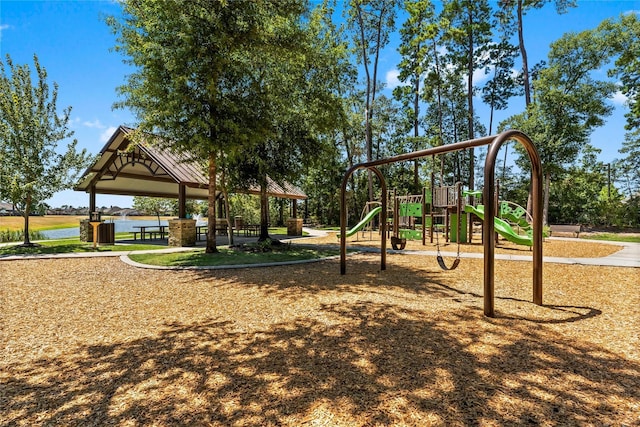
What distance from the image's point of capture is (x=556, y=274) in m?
7.95

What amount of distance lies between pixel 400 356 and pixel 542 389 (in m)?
1.24

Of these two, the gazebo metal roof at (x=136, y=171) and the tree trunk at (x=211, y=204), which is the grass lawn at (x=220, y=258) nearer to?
the tree trunk at (x=211, y=204)

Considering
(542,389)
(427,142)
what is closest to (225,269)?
(542,389)

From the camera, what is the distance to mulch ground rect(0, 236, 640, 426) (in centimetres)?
254

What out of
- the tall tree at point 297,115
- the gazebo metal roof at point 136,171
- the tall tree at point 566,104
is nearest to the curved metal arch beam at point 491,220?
the tall tree at point 297,115

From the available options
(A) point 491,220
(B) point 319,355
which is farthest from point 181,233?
(A) point 491,220

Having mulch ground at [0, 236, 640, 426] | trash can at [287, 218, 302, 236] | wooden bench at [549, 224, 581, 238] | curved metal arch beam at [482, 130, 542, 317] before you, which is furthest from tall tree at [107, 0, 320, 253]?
wooden bench at [549, 224, 581, 238]

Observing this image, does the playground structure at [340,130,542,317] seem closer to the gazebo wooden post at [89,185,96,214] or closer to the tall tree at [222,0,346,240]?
the tall tree at [222,0,346,240]

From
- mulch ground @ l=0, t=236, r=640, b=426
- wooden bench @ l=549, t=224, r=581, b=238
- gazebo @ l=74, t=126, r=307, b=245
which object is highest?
gazebo @ l=74, t=126, r=307, b=245

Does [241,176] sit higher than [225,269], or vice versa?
[241,176]

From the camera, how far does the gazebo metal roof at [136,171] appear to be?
14172 mm

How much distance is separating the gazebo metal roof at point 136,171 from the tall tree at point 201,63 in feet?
6.95

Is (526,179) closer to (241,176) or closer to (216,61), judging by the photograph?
(241,176)

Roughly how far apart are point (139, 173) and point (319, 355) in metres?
18.1
